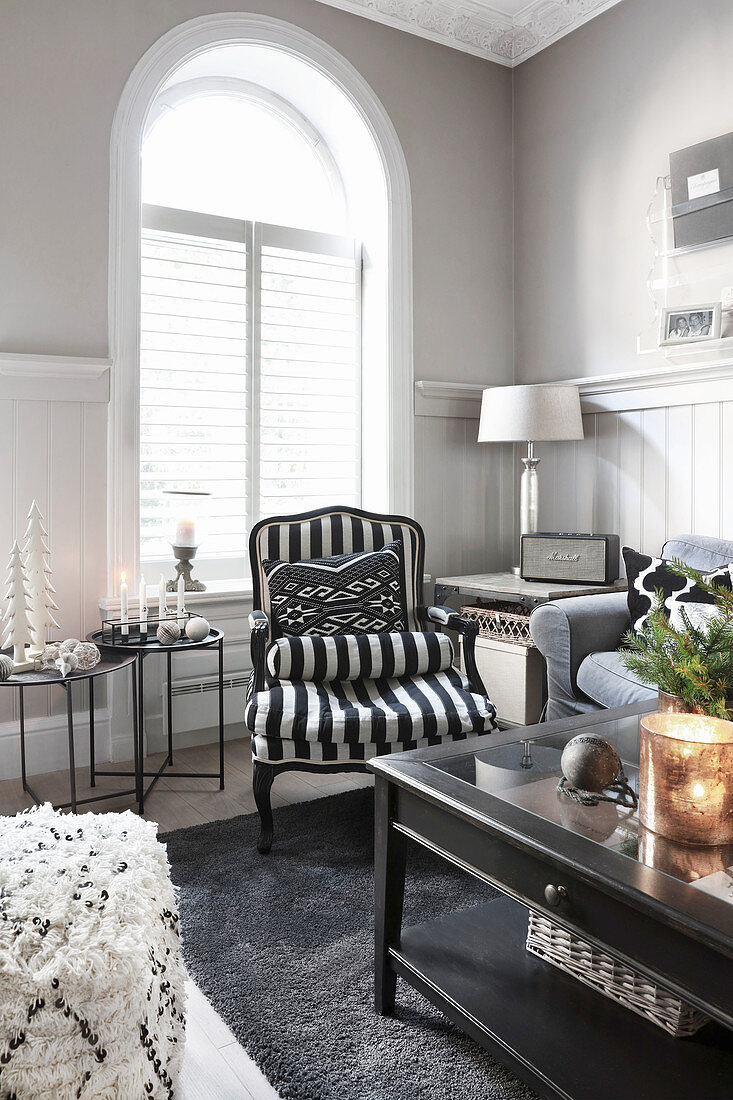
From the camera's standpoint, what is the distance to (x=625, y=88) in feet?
11.4

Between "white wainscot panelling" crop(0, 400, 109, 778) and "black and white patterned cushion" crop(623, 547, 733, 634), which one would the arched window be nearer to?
"white wainscot panelling" crop(0, 400, 109, 778)

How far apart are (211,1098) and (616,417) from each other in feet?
9.66

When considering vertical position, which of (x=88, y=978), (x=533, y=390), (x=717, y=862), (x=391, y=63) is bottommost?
(x=88, y=978)

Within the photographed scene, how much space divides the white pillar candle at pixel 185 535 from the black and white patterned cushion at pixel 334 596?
0.40 metres

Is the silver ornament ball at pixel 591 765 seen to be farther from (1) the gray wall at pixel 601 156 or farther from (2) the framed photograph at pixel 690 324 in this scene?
(1) the gray wall at pixel 601 156

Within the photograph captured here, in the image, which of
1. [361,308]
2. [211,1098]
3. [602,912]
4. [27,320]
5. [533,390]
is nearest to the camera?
[602,912]

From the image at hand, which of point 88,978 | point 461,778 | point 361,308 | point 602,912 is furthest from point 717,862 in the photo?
point 361,308

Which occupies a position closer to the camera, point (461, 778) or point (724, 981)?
point (724, 981)

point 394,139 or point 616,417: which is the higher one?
point 394,139

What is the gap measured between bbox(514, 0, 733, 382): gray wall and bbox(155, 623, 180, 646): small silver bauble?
7.08ft

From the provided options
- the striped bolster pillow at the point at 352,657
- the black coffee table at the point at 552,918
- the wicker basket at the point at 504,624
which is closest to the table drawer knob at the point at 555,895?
the black coffee table at the point at 552,918

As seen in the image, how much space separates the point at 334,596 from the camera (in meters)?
2.81

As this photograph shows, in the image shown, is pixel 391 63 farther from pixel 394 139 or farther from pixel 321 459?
pixel 321 459

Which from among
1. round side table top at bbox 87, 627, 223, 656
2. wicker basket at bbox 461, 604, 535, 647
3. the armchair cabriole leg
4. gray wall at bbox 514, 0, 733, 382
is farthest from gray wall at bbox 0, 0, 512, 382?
the armchair cabriole leg
